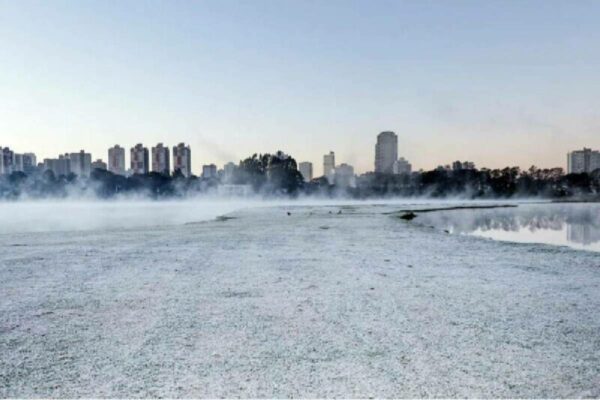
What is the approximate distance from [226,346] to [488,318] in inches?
155

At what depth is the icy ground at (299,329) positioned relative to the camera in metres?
4.73

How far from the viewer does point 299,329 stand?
6531 mm

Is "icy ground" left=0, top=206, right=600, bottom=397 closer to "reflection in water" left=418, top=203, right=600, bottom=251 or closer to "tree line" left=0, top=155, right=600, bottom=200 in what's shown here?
"reflection in water" left=418, top=203, right=600, bottom=251

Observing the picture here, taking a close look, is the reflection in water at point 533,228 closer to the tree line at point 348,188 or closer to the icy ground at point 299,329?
the icy ground at point 299,329

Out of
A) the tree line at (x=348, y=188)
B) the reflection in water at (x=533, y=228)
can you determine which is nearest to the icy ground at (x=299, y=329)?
the reflection in water at (x=533, y=228)

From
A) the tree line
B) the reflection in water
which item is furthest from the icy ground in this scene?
the tree line

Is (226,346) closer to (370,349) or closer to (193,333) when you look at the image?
(193,333)

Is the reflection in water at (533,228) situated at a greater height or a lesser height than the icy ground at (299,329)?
lesser

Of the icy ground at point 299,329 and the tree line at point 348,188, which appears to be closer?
the icy ground at point 299,329

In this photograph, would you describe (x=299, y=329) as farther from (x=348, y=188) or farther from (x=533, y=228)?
(x=348, y=188)

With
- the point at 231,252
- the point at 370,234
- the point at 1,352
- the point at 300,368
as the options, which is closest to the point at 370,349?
the point at 300,368

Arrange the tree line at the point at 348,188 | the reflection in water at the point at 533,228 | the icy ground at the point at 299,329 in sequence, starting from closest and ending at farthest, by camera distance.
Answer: the icy ground at the point at 299,329 < the reflection in water at the point at 533,228 < the tree line at the point at 348,188

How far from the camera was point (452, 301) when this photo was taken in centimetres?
826

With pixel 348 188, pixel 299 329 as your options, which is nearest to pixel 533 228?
pixel 299 329
